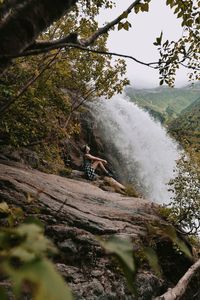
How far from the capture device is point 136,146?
39688 mm

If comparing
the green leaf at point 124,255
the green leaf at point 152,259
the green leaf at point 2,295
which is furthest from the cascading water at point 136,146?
the green leaf at point 2,295

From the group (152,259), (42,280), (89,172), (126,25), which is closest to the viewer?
(42,280)

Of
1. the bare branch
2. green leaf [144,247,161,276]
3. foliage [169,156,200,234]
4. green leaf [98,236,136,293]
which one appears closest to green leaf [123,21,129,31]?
green leaf [144,247,161,276]

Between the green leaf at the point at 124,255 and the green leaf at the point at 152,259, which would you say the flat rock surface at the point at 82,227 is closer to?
the green leaf at the point at 152,259

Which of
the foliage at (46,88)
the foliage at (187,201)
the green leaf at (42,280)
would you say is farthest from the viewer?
the foliage at (187,201)

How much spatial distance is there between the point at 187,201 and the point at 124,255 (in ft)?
47.1

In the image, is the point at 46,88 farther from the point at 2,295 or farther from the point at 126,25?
the point at 2,295

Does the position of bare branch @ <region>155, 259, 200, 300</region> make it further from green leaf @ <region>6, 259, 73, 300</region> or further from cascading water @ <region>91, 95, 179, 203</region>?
cascading water @ <region>91, 95, 179, 203</region>

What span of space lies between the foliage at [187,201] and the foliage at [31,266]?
521 inches

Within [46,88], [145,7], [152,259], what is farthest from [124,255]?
[46,88]

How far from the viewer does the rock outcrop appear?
8.09 meters

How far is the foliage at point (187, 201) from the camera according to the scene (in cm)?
1400

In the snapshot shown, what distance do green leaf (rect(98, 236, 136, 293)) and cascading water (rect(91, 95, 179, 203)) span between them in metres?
29.8

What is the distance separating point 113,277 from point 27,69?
802 cm
